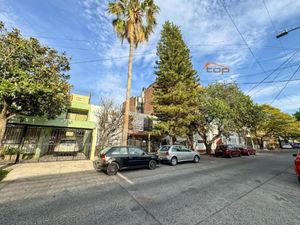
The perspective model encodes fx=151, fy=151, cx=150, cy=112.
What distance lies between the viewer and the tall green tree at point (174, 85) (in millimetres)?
16453

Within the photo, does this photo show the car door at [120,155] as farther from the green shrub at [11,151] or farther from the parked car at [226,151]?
the parked car at [226,151]

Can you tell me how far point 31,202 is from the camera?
A: 15.6ft

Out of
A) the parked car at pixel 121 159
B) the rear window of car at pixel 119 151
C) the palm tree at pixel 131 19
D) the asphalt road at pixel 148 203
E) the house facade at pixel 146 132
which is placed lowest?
the asphalt road at pixel 148 203

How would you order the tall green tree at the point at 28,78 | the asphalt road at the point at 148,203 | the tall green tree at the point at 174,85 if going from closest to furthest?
1. the asphalt road at the point at 148,203
2. the tall green tree at the point at 28,78
3. the tall green tree at the point at 174,85

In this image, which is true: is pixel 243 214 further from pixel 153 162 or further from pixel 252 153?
pixel 252 153

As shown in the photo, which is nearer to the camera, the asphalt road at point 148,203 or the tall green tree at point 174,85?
the asphalt road at point 148,203

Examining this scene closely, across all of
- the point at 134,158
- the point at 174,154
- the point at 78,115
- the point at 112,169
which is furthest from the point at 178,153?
the point at 78,115

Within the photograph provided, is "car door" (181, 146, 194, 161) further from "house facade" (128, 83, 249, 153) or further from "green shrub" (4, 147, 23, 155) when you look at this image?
"green shrub" (4, 147, 23, 155)

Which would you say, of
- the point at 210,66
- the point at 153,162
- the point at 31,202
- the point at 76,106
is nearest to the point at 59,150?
the point at 76,106

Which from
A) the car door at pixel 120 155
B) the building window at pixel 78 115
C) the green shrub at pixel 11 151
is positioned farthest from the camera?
the building window at pixel 78 115

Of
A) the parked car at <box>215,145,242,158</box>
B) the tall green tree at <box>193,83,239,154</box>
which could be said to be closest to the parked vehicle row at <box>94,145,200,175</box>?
the tall green tree at <box>193,83,239,154</box>

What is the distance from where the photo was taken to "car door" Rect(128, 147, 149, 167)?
9523 mm

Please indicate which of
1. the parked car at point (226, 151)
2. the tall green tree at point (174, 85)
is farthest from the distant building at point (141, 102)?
the parked car at point (226, 151)

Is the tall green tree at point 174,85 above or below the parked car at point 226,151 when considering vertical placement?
above
